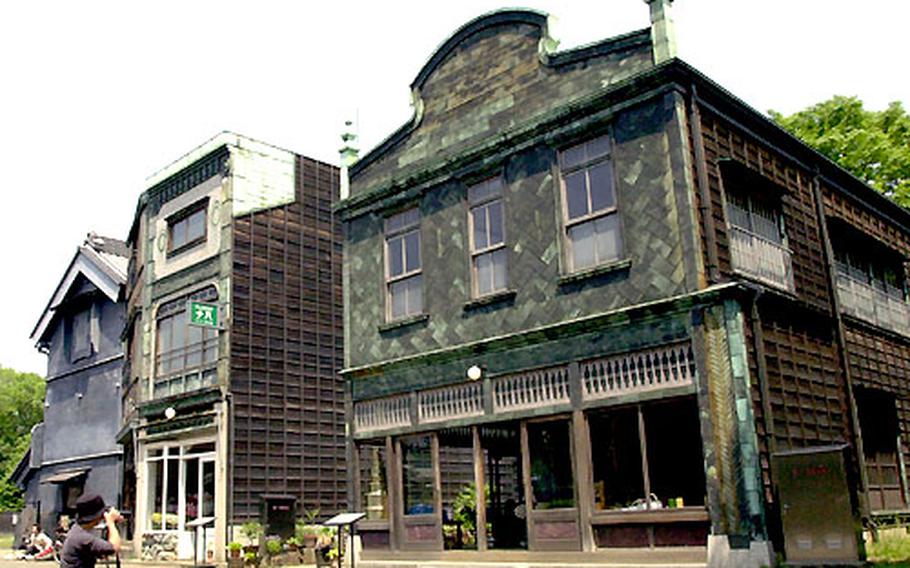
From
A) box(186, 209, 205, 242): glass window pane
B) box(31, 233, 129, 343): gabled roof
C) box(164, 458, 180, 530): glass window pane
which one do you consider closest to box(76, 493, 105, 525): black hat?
box(164, 458, 180, 530): glass window pane

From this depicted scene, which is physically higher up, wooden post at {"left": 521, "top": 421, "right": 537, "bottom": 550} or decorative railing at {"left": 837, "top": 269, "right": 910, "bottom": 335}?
decorative railing at {"left": 837, "top": 269, "right": 910, "bottom": 335}

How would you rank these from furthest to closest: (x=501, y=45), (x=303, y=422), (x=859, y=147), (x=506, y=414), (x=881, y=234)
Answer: (x=859, y=147), (x=303, y=422), (x=881, y=234), (x=501, y=45), (x=506, y=414)

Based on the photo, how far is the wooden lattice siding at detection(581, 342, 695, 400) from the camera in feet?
45.3

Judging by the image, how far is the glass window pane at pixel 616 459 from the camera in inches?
582

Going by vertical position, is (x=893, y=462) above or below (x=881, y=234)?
below

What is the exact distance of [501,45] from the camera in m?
17.5

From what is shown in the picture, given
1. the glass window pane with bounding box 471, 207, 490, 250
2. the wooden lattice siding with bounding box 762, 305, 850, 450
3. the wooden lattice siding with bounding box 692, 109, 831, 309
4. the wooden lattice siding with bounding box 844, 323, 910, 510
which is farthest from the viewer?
the wooden lattice siding with bounding box 844, 323, 910, 510

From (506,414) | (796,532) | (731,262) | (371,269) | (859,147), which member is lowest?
(796,532)

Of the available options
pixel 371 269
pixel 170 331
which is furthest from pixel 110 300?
pixel 371 269

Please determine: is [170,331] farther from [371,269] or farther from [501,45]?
[501,45]

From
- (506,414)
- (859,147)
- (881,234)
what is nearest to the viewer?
(506,414)

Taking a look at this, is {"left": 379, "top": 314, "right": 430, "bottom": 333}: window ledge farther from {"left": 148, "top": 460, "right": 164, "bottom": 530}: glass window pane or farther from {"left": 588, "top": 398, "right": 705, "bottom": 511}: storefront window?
{"left": 148, "top": 460, "right": 164, "bottom": 530}: glass window pane

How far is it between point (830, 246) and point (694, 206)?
5429mm

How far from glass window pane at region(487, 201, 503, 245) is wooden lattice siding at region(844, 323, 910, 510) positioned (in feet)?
22.3
